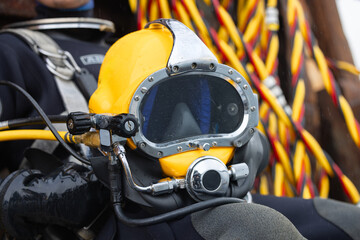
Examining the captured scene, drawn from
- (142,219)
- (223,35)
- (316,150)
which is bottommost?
(316,150)

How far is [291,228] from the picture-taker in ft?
2.08

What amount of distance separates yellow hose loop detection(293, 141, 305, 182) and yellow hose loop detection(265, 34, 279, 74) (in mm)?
230

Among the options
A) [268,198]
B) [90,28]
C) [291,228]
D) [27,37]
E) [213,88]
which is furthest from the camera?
[90,28]

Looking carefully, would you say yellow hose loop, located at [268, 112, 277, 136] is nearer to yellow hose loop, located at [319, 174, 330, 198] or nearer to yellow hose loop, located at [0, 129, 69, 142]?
yellow hose loop, located at [319, 174, 330, 198]

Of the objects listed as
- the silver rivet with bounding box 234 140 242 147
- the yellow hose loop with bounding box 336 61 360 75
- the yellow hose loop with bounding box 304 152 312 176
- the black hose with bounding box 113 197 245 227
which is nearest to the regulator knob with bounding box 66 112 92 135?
the black hose with bounding box 113 197 245 227

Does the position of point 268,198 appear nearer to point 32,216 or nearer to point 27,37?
point 32,216

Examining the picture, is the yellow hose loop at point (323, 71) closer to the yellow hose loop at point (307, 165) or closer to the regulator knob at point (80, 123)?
the yellow hose loop at point (307, 165)

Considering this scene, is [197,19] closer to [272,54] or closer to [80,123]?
Result: [272,54]

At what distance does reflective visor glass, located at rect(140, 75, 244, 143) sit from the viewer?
2.32 ft

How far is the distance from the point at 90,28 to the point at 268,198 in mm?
670

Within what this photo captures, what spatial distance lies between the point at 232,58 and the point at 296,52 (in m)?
0.20

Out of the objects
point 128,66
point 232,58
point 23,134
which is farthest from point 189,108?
point 232,58

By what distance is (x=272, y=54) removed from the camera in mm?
1354

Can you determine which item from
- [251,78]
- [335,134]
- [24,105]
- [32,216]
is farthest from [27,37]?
[335,134]
